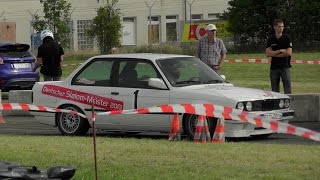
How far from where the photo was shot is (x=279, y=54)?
1719 centimetres

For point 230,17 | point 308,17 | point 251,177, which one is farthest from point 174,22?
point 251,177

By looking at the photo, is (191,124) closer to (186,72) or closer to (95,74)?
(186,72)

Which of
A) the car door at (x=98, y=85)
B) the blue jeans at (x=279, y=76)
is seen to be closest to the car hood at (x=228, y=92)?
the car door at (x=98, y=85)

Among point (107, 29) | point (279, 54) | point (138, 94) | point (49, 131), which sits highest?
point (279, 54)

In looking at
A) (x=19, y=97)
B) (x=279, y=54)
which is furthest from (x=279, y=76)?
(x=19, y=97)

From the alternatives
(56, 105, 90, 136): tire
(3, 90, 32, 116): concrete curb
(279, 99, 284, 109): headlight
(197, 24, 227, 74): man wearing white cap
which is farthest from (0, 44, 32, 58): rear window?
(279, 99, 284, 109): headlight

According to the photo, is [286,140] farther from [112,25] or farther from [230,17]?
[230,17]

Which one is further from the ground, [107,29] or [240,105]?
[107,29]

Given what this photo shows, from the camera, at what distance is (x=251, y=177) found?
371 inches

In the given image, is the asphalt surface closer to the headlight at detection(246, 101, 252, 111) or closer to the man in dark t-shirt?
the headlight at detection(246, 101, 252, 111)

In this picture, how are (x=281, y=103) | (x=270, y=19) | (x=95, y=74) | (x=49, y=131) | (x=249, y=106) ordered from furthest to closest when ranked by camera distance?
(x=270, y=19), (x=49, y=131), (x=95, y=74), (x=281, y=103), (x=249, y=106)

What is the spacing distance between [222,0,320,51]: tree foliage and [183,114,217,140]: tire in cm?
3679

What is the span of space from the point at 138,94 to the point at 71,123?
1.37 m

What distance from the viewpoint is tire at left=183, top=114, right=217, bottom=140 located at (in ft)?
44.8
